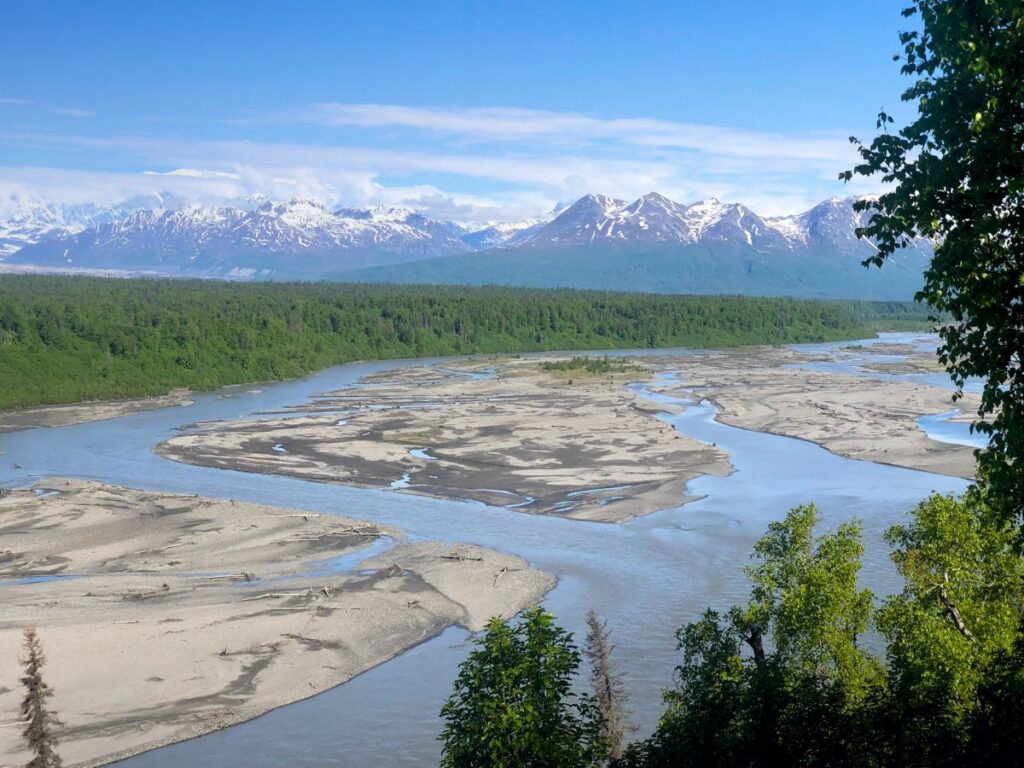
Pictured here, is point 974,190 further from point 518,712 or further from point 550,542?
point 550,542

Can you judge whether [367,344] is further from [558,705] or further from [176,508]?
[558,705]

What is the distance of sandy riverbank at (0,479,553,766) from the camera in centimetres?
3484

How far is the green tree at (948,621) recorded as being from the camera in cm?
1925

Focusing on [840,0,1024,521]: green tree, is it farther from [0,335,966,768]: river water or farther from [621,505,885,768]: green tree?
[0,335,966,768]: river water

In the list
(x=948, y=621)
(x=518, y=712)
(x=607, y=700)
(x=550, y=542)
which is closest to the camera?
(x=518, y=712)

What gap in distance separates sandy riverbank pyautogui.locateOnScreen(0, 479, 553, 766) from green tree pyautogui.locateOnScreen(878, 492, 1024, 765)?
21.7 metres

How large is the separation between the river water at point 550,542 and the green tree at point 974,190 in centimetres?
2126

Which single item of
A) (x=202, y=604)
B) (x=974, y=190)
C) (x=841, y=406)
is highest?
(x=974, y=190)

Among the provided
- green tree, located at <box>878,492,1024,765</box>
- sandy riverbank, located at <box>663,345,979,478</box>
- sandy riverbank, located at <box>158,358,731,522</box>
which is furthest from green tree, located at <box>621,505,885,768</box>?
sandy riverbank, located at <box>158,358,731,522</box>

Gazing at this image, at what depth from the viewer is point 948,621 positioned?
893 inches

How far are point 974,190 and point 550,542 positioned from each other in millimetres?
42664

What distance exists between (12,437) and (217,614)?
198ft

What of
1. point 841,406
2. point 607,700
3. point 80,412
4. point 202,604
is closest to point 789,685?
point 607,700

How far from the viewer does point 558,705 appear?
22375 mm
